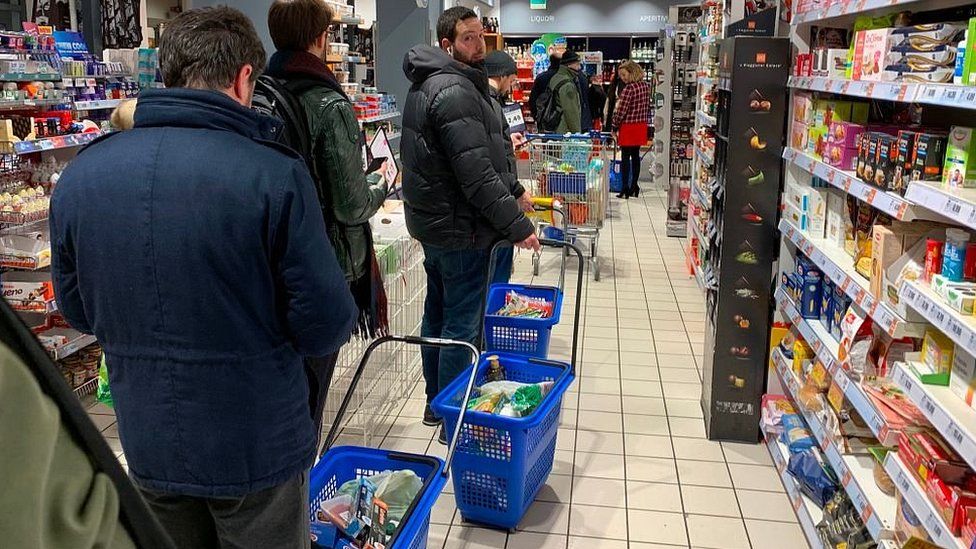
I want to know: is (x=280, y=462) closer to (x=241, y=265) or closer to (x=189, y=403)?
(x=189, y=403)

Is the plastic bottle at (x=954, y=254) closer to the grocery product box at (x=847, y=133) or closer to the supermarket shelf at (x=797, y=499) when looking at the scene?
the grocery product box at (x=847, y=133)

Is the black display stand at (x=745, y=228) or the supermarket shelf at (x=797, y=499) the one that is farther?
the black display stand at (x=745, y=228)

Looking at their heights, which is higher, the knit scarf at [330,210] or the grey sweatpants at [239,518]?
the knit scarf at [330,210]

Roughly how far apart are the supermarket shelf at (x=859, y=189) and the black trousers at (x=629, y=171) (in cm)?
832

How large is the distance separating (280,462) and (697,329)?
182 inches

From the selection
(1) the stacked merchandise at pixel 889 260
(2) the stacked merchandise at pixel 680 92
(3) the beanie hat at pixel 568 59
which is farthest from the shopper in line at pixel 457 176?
(3) the beanie hat at pixel 568 59

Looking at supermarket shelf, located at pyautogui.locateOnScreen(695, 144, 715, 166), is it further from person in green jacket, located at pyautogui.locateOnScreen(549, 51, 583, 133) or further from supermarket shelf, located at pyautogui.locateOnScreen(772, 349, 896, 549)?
supermarket shelf, located at pyautogui.locateOnScreen(772, 349, 896, 549)

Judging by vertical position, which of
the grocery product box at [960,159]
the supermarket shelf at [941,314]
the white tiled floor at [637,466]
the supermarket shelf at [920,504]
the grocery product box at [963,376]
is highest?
the grocery product box at [960,159]

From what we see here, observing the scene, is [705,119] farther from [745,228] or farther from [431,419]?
[431,419]

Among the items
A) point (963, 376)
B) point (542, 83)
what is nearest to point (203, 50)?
point (963, 376)

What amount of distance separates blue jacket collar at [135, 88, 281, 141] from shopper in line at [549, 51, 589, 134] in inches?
337

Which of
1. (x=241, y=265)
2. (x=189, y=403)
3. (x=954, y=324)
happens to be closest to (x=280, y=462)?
(x=189, y=403)

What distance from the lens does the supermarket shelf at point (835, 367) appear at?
2.53m

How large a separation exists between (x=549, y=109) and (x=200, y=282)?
29.0 ft
